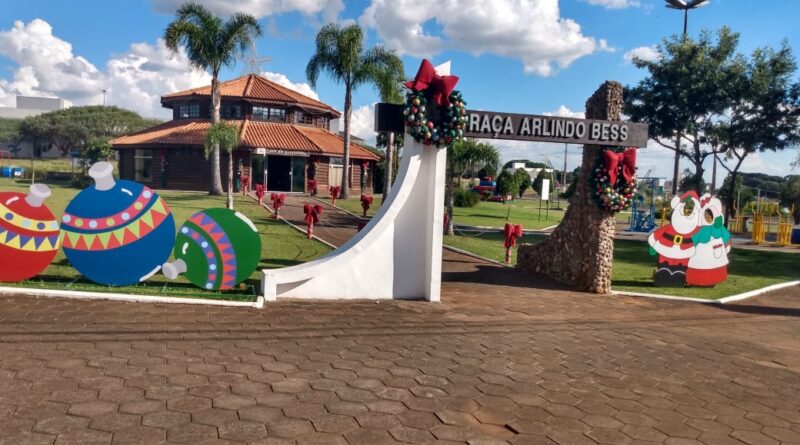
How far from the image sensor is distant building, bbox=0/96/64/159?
6862 cm

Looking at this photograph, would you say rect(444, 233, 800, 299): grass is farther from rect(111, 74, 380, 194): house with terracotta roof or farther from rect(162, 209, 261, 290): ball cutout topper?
rect(111, 74, 380, 194): house with terracotta roof

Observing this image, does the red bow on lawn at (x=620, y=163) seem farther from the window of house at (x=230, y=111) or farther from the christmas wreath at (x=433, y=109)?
the window of house at (x=230, y=111)

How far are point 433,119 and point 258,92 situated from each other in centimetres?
2799

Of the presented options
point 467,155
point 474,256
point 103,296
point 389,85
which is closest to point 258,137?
point 389,85

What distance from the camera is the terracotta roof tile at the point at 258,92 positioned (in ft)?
113

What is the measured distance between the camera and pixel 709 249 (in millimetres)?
12461

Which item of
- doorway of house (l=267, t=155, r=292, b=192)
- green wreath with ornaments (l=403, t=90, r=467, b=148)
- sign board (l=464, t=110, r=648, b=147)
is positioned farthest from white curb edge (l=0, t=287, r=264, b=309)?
doorway of house (l=267, t=155, r=292, b=192)

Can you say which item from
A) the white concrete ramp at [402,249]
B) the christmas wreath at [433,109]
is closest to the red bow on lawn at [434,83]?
the christmas wreath at [433,109]

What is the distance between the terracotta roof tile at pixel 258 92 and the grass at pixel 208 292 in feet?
39.0

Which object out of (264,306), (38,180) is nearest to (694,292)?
(264,306)

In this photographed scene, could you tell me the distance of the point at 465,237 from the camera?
791 inches

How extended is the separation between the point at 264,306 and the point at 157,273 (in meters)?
2.56

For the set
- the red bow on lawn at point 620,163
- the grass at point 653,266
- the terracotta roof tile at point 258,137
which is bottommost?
the grass at point 653,266

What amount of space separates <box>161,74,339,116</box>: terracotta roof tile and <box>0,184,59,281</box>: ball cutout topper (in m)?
26.7
